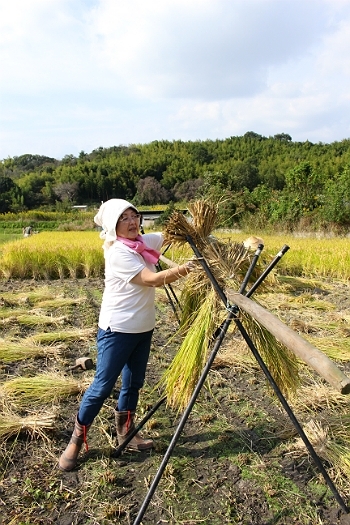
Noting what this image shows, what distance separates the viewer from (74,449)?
2.27 m

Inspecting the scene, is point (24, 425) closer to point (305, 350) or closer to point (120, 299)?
point (120, 299)

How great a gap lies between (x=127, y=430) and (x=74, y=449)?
12.5 inches

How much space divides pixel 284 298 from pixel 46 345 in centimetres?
367

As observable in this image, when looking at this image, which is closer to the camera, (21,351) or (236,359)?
(236,359)

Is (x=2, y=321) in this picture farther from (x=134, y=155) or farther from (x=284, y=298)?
(x=134, y=155)

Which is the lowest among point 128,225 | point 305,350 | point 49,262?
point 49,262

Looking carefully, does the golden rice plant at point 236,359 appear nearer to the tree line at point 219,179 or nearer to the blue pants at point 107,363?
the blue pants at point 107,363

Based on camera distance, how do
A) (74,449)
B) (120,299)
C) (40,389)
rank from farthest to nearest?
1. (40,389)
2. (74,449)
3. (120,299)

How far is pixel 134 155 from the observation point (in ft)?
225

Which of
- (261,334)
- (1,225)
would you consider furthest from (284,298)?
(1,225)

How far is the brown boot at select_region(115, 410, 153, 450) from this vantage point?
2.42 metres

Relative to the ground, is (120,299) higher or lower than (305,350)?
lower

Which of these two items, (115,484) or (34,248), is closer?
(115,484)

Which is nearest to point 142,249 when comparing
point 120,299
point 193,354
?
point 120,299
